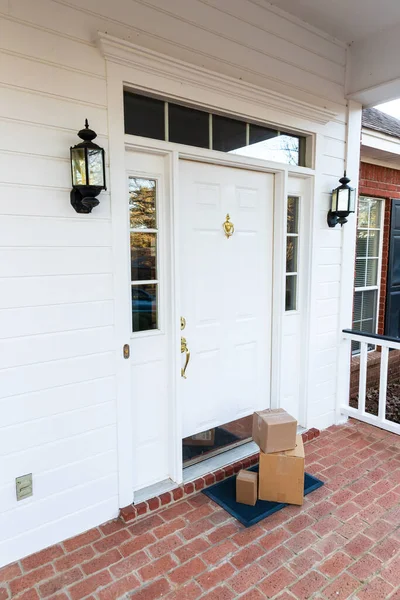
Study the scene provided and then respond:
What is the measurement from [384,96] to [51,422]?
3438 millimetres

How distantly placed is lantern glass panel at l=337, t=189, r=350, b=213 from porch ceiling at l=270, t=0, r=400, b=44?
3.86ft

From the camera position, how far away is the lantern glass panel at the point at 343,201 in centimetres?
306

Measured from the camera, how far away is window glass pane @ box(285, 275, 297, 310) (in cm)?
313

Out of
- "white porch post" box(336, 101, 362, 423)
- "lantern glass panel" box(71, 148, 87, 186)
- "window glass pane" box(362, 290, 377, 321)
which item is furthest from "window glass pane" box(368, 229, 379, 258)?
"lantern glass panel" box(71, 148, 87, 186)

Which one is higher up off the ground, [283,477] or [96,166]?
[96,166]

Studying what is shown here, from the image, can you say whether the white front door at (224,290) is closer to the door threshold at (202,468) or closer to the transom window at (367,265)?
the door threshold at (202,468)

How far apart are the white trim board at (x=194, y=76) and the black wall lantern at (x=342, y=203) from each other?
56 cm

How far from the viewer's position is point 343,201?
3078 mm

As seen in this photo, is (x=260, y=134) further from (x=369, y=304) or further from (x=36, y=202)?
(x=369, y=304)

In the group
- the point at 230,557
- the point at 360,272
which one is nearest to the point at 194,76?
the point at 230,557

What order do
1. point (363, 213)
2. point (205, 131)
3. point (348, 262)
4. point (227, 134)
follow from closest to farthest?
point (205, 131), point (227, 134), point (348, 262), point (363, 213)

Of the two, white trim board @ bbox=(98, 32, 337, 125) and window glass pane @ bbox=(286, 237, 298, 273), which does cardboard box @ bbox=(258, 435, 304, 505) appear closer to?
window glass pane @ bbox=(286, 237, 298, 273)

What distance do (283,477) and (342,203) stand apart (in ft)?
6.88

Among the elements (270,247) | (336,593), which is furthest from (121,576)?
(270,247)
